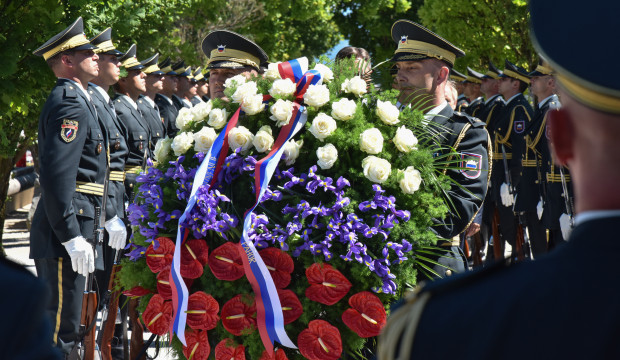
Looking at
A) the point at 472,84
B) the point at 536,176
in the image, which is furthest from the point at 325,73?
the point at 472,84

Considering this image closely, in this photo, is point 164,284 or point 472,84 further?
point 472,84

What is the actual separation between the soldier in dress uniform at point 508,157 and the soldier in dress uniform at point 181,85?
4810 mm

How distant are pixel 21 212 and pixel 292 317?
1547 cm

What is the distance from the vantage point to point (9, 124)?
25.5 ft

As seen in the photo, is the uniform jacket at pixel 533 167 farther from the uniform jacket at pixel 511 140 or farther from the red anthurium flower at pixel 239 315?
the red anthurium flower at pixel 239 315

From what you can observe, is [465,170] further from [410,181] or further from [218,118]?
[218,118]

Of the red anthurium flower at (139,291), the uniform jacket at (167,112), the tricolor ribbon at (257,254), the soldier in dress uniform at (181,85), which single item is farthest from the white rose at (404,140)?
the soldier in dress uniform at (181,85)

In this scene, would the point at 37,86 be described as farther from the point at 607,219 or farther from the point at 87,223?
the point at 607,219

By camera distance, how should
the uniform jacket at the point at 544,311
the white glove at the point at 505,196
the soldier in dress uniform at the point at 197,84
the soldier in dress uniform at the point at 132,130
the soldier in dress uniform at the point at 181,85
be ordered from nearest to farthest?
the uniform jacket at the point at 544,311
the soldier in dress uniform at the point at 132,130
the white glove at the point at 505,196
the soldier in dress uniform at the point at 181,85
the soldier in dress uniform at the point at 197,84

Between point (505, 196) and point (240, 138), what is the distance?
5931 mm

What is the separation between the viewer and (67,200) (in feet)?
15.0

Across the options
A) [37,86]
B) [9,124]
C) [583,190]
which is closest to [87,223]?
[37,86]

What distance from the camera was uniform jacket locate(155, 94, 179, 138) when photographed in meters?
9.87

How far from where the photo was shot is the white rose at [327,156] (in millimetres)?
3078
